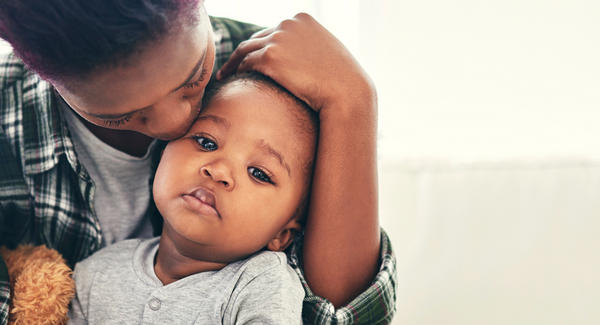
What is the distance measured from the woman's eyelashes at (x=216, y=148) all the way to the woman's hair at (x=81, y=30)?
9.6 inches

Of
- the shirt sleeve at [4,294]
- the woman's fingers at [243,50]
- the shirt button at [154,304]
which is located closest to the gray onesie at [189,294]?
the shirt button at [154,304]

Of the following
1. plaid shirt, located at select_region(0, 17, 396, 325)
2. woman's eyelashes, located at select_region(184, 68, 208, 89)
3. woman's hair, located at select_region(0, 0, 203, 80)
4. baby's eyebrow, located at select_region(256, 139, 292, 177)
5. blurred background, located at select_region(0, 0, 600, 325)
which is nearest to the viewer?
woman's hair, located at select_region(0, 0, 203, 80)

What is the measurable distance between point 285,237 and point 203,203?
0.65 ft

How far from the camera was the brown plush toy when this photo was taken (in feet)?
2.88

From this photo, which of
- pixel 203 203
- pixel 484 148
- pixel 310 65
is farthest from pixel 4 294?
pixel 484 148

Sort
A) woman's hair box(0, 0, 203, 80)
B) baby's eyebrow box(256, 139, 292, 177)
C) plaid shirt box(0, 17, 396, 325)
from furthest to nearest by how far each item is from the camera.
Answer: plaid shirt box(0, 17, 396, 325)
baby's eyebrow box(256, 139, 292, 177)
woman's hair box(0, 0, 203, 80)

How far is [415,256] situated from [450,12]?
1.98ft

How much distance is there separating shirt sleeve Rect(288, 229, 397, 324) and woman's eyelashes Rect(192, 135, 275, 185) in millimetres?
173

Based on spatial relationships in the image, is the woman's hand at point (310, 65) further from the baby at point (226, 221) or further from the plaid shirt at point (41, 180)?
the plaid shirt at point (41, 180)

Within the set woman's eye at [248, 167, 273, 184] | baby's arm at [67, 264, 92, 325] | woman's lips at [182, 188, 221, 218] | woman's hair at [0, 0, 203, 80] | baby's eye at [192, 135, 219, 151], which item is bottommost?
baby's arm at [67, 264, 92, 325]

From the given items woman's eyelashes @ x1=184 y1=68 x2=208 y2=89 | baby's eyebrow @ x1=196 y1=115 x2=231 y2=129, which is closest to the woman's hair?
woman's eyelashes @ x1=184 y1=68 x2=208 y2=89

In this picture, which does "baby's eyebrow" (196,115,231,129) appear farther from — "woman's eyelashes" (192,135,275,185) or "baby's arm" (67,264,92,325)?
"baby's arm" (67,264,92,325)

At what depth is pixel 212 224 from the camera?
2.65 feet

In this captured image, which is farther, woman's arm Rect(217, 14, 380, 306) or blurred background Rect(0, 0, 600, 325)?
blurred background Rect(0, 0, 600, 325)
